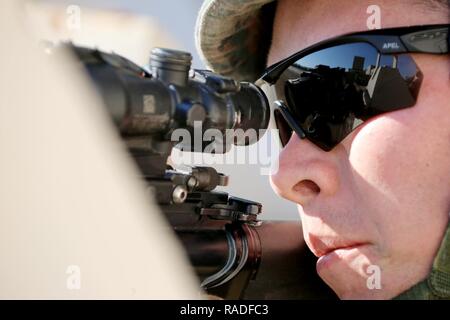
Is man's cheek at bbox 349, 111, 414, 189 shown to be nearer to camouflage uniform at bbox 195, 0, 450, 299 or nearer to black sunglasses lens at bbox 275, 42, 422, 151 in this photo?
black sunglasses lens at bbox 275, 42, 422, 151

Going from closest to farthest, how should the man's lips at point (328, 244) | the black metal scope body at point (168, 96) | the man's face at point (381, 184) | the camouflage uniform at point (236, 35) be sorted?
the black metal scope body at point (168, 96) < the man's face at point (381, 184) < the man's lips at point (328, 244) < the camouflage uniform at point (236, 35)

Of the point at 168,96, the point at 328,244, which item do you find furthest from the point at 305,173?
the point at 168,96

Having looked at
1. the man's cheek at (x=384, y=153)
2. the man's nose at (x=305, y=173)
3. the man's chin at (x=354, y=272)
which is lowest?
the man's chin at (x=354, y=272)

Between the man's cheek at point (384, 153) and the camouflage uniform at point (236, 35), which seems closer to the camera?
the man's cheek at point (384, 153)

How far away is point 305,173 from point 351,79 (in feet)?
0.86

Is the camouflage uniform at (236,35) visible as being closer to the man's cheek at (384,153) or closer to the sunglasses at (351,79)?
the sunglasses at (351,79)

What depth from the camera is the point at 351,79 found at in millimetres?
1780

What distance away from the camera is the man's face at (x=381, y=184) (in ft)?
5.43

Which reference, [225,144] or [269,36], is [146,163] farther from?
[269,36]

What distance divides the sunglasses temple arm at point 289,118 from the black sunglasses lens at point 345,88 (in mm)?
11

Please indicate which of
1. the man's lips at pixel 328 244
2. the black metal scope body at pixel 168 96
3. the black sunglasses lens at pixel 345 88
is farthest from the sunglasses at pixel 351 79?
the man's lips at pixel 328 244

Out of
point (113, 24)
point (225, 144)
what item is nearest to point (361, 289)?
point (225, 144)

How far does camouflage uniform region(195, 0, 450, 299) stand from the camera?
213 centimetres

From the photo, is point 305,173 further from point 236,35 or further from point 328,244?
point 236,35
